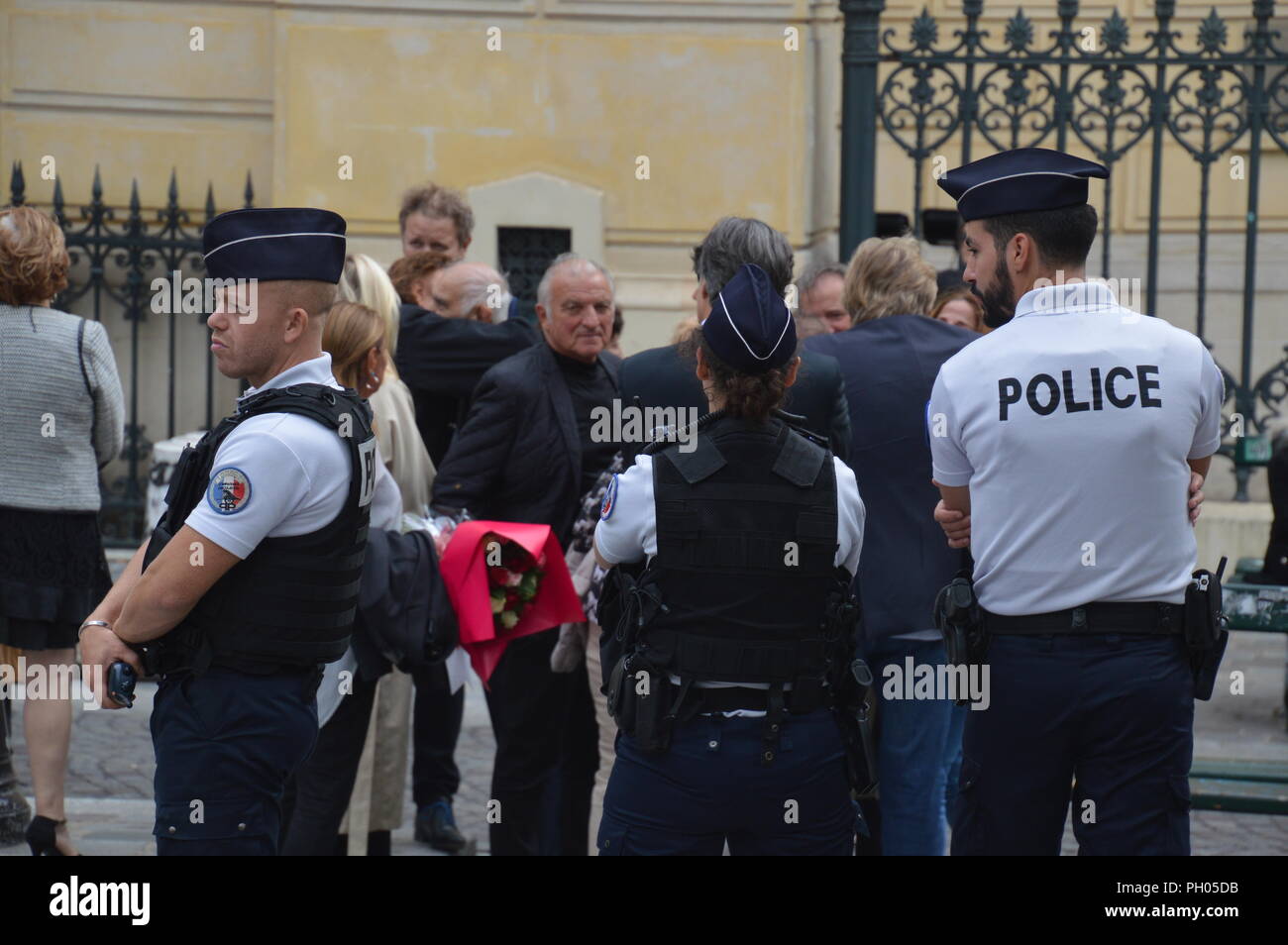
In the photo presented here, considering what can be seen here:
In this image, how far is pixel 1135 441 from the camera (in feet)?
10.8

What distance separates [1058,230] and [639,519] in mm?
1048

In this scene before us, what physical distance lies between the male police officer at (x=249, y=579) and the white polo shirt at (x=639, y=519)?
0.50 metres

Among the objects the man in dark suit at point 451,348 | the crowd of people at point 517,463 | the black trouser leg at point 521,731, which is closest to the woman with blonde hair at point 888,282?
the crowd of people at point 517,463

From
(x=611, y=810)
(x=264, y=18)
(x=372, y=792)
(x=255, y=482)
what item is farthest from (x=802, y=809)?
(x=264, y=18)

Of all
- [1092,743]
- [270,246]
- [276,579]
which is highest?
[270,246]

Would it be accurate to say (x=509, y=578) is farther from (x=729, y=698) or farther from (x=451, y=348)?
(x=729, y=698)

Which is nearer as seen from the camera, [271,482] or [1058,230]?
[271,482]

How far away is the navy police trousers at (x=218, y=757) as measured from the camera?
10.5 ft

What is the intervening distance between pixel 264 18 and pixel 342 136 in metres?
1.42

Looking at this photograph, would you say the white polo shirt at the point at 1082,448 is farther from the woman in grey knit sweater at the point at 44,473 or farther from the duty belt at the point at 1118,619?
the woman in grey knit sweater at the point at 44,473

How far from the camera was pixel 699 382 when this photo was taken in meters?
4.14

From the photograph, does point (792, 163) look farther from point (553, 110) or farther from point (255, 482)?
point (255, 482)

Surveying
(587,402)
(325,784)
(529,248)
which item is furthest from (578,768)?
(529,248)

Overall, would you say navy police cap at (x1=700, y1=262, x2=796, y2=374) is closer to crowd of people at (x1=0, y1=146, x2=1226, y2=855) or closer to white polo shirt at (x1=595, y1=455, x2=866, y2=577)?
white polo shirt at (x1=595, y1=455, x2=866, y2=577)
